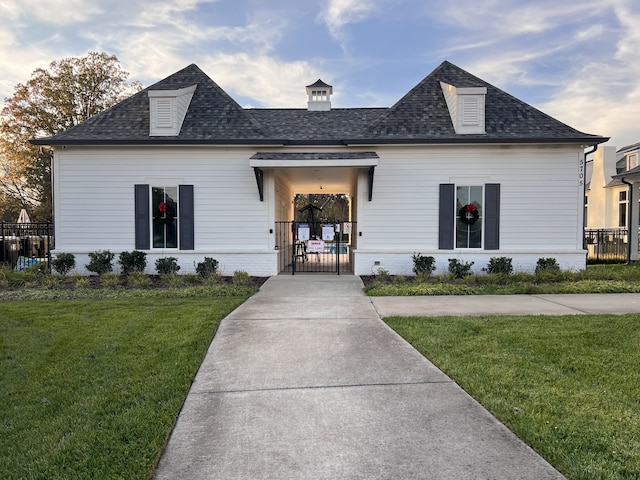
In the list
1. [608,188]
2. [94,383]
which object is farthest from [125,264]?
[608,188]

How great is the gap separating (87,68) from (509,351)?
27926 millimetres

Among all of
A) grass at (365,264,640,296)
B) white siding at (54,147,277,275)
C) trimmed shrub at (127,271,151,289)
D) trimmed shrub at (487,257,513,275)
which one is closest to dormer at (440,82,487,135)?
trimmed shrub at (487,257,513,275)

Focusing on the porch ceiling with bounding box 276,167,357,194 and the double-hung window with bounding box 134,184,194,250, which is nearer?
the double-hung window with bounding box 134,184,194,250

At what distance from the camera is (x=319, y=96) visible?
15.0 metres

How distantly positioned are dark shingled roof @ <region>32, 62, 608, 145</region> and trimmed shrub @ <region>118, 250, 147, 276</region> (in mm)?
3070

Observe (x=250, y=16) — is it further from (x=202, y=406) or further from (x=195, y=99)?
(x=202, y=406)

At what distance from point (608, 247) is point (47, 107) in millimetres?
29855

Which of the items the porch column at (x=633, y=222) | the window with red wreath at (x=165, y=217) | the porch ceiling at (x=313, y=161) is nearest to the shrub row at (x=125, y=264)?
the window with red wreath at (x=165, y=217)

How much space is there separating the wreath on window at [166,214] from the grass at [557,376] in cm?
766

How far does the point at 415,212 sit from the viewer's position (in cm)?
1123

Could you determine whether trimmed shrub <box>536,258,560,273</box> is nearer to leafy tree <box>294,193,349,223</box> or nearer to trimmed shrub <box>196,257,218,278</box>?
trimmed shrub <box>196,257,218,278</box>

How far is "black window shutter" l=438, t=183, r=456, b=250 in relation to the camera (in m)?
11.2

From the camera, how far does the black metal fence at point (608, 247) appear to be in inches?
602

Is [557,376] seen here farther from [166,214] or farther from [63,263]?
[63,263]
